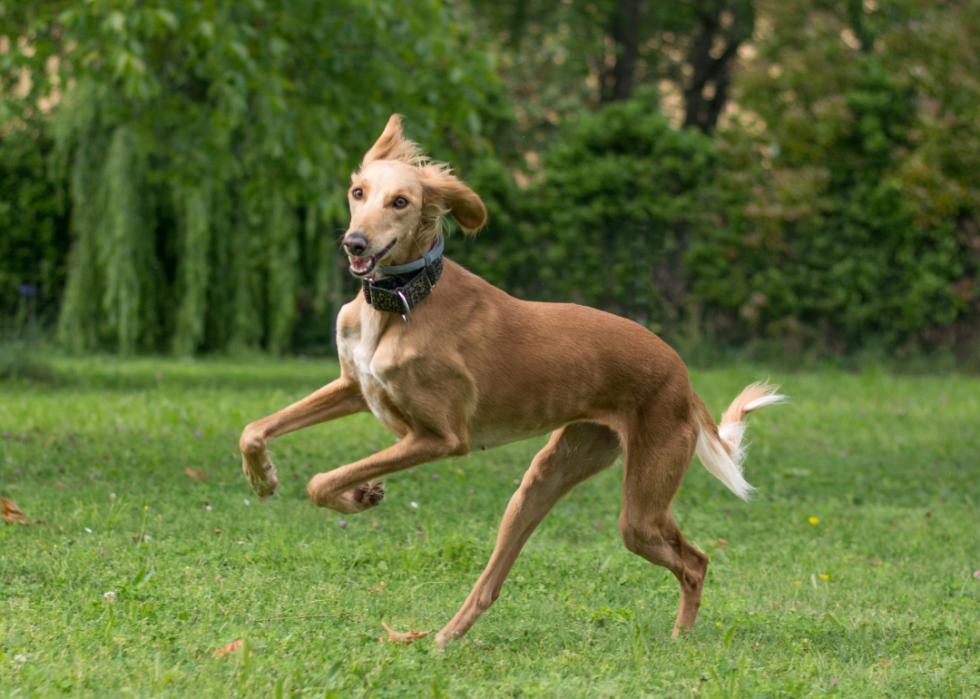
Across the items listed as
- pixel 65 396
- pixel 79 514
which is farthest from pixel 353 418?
pixel 79 514

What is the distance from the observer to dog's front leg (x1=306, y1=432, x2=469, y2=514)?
3438mm

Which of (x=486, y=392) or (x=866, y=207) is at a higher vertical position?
(x=866, y=207)

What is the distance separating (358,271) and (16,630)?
74.7 inches

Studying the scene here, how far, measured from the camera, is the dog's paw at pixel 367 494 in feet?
11.8

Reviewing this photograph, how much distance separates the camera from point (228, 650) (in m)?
3.50

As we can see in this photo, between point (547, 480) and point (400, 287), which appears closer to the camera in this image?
point (400, 287)

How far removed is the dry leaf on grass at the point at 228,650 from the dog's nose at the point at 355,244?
145 centimetres

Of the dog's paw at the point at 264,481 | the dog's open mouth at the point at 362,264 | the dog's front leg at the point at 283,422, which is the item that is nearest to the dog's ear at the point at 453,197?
the dog's open mouth at the point at 362,264

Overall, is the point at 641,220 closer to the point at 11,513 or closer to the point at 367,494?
the point at 11,513

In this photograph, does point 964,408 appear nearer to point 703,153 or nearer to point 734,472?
point 703,153

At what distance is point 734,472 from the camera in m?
4.27

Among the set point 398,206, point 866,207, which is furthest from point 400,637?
point 866,207

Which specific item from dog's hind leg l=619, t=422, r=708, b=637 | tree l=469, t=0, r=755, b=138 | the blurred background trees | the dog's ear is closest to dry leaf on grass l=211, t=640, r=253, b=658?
dog's hind leg l=619, t=422, r=708, b=637

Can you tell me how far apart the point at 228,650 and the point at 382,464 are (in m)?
0.89
